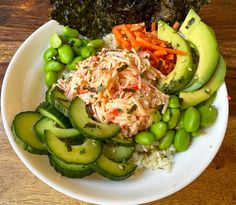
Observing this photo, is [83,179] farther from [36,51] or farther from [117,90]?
[36,51]

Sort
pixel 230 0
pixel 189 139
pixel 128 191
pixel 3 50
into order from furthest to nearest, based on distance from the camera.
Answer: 1. pixel 230 0
2. pixel 3 50
3. pixel 189 139
4. pixel 128 191

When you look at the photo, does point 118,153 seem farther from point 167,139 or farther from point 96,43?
point 96,43

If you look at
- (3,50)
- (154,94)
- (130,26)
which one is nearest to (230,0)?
(130,26)

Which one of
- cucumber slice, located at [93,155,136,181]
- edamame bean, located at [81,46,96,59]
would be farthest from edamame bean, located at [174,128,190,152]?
edamame bean, located at [81,46,96,59]

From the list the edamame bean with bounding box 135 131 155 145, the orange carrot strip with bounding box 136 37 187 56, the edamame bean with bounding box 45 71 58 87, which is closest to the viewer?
the edamame bean with bounding box 135 131 155 145

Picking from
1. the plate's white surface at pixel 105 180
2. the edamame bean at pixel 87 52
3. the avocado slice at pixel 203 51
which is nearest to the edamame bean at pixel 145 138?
the plate's white surface at pixel 105 180

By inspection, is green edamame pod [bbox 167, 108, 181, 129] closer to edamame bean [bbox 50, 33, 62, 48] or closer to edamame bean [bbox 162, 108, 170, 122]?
edamame bean [bbox 162, 108, 170, 122]

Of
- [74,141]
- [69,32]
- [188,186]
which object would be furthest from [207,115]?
[69,32]
